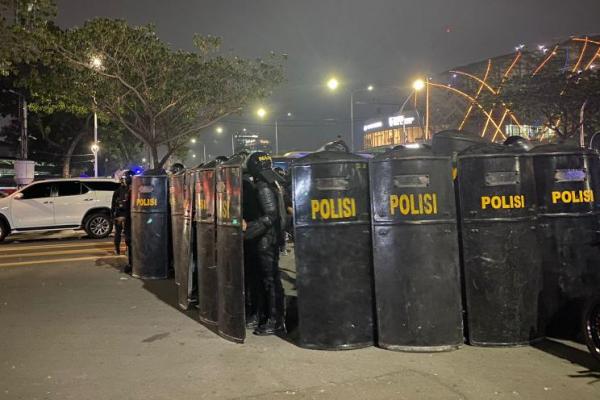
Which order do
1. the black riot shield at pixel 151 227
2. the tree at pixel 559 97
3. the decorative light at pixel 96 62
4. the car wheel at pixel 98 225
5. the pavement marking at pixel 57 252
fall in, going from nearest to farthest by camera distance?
the black riot shield at pixel 151 227 → the pavement marking at pixel 57 252 → the car wheel at pixel 98 225 → the decorative light at pixel 96 62 → the tree at pixel 559 97

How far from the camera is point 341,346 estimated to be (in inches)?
198

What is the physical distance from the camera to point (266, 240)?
19.0 ft

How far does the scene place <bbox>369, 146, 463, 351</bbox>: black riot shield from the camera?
4871 millimetres

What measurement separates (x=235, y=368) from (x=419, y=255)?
6.61ft

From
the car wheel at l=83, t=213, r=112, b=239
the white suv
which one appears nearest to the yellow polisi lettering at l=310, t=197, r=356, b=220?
the white suv

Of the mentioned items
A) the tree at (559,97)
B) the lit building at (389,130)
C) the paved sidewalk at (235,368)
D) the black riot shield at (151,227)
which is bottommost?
the paved sidewalk at (235,368)

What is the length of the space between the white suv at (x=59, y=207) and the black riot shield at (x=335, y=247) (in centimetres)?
1322

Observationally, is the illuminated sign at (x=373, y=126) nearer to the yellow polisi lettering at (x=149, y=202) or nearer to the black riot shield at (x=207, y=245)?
Answer: the yellow polisi lettering at (x=149, y=202)

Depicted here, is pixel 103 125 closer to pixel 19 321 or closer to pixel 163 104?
pixel 163 104

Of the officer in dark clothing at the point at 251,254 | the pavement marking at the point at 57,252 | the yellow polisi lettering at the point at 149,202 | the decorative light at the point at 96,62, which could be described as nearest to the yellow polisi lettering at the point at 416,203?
the officer in dark clothing at the point at 251,254

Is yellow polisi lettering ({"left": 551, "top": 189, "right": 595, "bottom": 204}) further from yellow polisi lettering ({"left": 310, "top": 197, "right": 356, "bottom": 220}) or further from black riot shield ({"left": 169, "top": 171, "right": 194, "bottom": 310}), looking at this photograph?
black riot shield ({"left": 169, "top": 171, "right": 194, "bottom": 310})

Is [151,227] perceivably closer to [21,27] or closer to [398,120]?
[21,27]

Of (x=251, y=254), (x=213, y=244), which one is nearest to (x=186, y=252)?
(x=213, y=244)

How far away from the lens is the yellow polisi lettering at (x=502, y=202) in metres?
4.96
